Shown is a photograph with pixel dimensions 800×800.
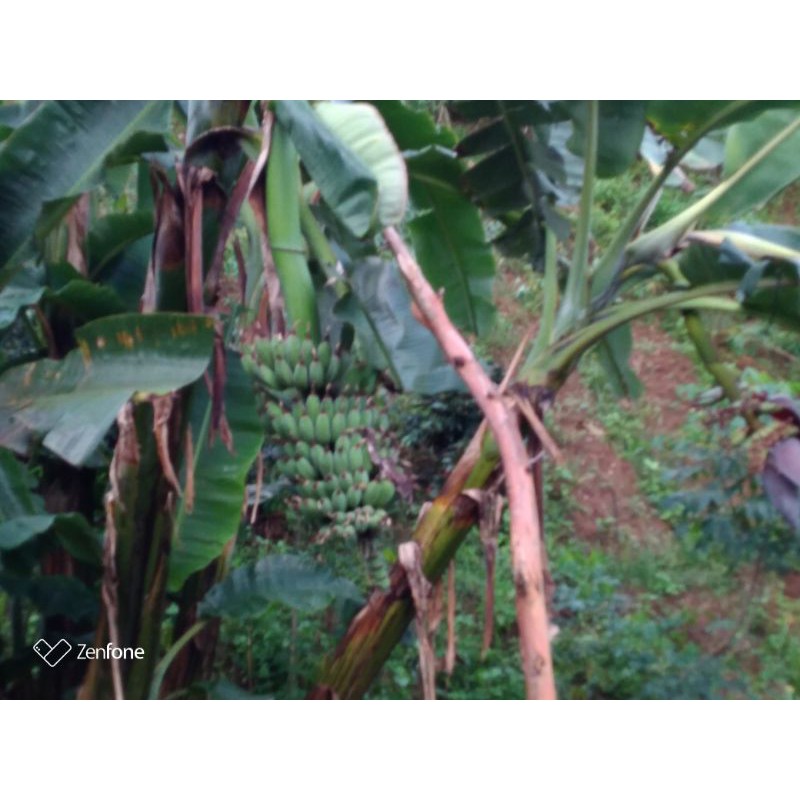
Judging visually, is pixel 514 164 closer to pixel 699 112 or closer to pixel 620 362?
pixel 699 112

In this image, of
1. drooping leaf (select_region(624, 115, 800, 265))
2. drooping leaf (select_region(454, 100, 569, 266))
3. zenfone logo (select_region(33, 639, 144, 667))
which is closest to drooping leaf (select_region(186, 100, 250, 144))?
drooping leaf (select_region(454, 100, 569, 266))

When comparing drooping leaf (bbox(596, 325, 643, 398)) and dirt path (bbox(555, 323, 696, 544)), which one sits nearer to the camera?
drooping leaf (bbox(596, 325, 643, 398))

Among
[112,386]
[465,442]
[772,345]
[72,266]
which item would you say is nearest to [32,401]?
[112,386]

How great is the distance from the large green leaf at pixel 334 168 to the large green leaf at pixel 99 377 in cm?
20

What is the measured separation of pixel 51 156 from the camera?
44.1 inches

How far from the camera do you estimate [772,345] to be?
69.2 inches

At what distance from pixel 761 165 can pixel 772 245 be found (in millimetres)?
194

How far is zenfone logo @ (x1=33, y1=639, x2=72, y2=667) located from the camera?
4.39 feet

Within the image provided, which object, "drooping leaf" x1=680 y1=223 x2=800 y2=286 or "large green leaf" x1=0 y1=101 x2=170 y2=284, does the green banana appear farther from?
"drooping leaf" x1=680 y1=223 x2=800 y2=286

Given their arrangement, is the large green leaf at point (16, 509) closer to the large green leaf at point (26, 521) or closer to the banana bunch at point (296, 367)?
the large green leaf at point (26, 521)

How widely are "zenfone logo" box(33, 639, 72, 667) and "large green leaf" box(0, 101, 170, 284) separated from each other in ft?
1.96

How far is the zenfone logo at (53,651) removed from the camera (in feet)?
4.39

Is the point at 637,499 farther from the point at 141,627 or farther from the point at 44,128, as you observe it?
the point at 44,128

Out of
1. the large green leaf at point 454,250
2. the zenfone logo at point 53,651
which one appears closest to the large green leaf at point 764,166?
the large green leaf at point 454,250
